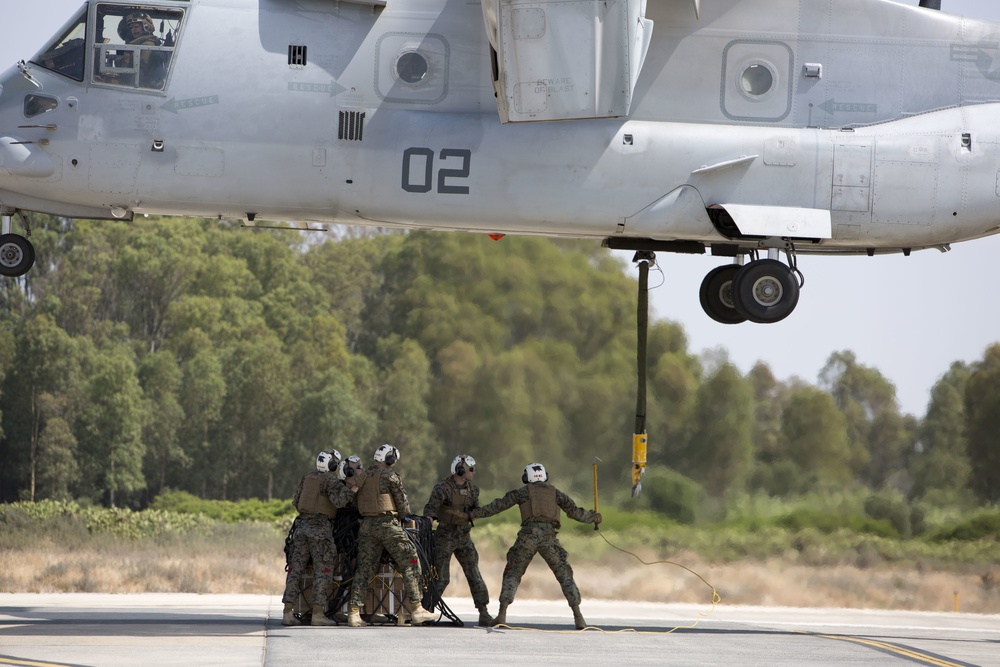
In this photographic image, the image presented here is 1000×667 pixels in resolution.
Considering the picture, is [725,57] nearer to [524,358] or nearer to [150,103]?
[150,103]

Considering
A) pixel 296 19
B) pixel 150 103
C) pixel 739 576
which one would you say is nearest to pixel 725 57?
pixel 296 19

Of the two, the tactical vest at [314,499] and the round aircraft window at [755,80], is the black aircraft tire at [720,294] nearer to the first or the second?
the round aircraft window at [755,80]

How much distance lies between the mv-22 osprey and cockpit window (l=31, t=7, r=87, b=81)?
0.07 feet

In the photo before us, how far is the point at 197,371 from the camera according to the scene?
98.8 ft

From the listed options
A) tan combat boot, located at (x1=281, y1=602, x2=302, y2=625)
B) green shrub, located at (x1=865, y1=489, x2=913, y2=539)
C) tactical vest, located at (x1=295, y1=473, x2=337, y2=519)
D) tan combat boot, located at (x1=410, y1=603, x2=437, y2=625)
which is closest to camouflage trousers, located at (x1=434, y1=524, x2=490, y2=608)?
tan combat boot, located at (x1=410, y1=603, x2=437, y2=625)

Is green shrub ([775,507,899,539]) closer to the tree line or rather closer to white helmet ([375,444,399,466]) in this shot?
the tree line

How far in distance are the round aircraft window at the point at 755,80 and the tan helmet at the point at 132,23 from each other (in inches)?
245

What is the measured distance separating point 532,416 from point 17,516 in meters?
10.6

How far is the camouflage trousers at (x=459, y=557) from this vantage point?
45.5 ft

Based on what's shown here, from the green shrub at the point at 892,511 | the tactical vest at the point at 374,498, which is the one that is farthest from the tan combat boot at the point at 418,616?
the green shrub at the point at 892,511

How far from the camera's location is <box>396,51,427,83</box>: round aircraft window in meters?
12.8

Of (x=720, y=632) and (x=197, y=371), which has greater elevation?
(x=197, y=371)

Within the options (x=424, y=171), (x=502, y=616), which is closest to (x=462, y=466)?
(x=502, y=616)

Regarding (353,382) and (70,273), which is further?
(70,273)
